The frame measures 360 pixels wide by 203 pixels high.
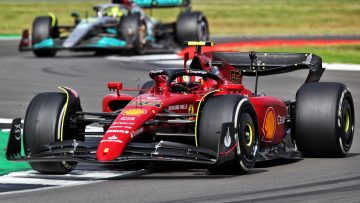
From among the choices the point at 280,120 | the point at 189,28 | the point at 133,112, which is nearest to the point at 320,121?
the point at 280,120

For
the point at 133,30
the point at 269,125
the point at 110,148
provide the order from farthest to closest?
the point at 133,30 → the point at 269,125 → the point at 110,148

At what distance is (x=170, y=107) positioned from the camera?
37.2 feet

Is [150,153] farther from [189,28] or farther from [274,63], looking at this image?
[189,28]

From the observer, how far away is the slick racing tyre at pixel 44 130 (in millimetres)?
11227

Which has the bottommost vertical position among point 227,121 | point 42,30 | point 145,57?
point 145,57

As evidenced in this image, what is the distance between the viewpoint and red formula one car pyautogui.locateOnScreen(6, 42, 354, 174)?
1074 centimetres

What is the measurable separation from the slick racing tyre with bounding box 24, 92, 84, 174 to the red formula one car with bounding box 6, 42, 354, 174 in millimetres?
10

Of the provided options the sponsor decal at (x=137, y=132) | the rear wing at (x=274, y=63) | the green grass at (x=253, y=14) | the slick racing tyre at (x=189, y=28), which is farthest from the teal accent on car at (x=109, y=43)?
the sponsor decal at (x=137, y=132)

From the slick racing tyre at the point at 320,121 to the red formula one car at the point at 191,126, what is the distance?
0.01 meters

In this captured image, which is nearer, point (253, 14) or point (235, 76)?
point (235, 76)

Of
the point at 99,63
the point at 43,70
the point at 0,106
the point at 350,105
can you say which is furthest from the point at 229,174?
the point at 99,63

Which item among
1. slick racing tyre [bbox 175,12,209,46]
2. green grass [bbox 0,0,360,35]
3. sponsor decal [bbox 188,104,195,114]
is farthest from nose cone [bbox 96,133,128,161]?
green grass [bbox 0,0,360,35]

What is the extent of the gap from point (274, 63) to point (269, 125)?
7.14 feet

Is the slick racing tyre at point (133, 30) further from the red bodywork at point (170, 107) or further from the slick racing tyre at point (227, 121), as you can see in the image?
the slick racing tyre at point (227, 121)
